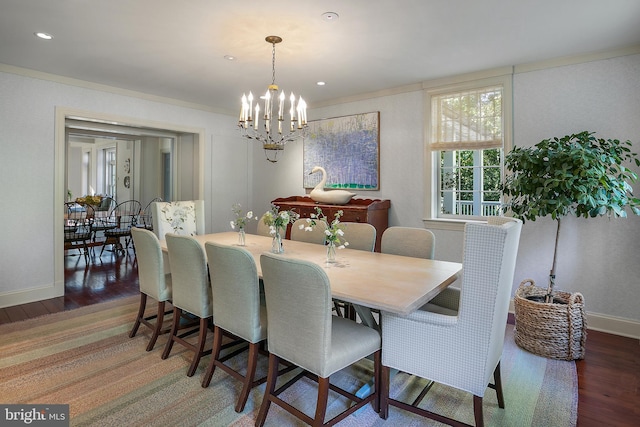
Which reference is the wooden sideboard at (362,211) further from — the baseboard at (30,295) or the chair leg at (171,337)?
the baseboard at (30,295)

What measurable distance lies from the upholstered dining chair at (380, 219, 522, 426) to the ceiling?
1.69 m

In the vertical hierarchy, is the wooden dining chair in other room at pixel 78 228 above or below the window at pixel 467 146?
below

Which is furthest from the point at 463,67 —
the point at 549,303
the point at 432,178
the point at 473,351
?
the point at 473,351

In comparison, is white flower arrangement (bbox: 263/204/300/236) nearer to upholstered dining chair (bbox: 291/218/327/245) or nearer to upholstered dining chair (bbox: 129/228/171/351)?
upholstered dining chair (bbox: 291/218/327/245)

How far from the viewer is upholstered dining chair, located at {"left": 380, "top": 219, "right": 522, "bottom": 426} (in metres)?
1.64

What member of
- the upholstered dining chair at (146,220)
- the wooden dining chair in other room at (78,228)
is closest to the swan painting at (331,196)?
the upholstered dining chair at (146,220)

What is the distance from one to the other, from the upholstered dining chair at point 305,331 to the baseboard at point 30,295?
350cm

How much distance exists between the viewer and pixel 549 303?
280 cm

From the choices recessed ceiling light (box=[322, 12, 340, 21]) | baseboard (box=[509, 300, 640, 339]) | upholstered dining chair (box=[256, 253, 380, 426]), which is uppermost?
recessed ceiling light (box=[322, 12, 340, 21])

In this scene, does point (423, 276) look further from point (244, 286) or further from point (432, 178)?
point (432, 178)

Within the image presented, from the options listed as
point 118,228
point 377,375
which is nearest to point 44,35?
point 377,375

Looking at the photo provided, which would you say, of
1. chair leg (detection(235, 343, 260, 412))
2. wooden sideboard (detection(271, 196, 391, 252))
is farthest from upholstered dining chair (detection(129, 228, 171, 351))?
wooden sideboard (detection(271, 196, 391, 252))

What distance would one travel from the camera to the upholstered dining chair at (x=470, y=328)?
64.4 inches

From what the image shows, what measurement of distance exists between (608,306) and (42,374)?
452cm
